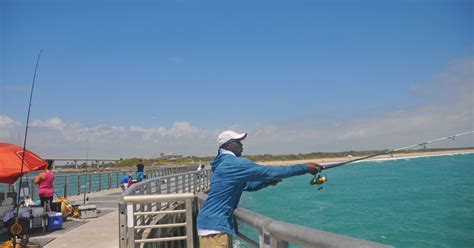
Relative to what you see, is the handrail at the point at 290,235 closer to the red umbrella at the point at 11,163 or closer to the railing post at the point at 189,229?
the railing post at the point at 189,229

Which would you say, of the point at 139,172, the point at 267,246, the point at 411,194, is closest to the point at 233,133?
the point at 267,246

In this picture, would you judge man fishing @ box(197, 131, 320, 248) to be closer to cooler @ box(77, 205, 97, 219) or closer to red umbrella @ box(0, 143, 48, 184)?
red umbrella @ box(0, 143, 48, 184)

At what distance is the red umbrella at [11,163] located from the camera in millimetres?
9766

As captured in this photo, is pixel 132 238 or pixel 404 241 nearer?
pixel 132 238

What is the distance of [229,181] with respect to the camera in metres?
4.00

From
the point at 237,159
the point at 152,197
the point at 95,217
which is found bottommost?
the point at 95,217

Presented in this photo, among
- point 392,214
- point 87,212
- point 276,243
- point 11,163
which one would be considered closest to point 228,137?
point 276,243

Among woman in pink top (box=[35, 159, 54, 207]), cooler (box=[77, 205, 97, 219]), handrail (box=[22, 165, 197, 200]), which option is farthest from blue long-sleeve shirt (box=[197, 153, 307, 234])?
handrail (box=[22, 165, 197, 200])

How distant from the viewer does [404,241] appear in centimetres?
2027

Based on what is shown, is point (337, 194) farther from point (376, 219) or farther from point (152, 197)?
point (152, 197)

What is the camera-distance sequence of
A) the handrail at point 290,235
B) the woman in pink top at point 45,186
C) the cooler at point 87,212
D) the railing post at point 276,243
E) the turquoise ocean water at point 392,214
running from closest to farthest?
the handrail at point 290,235, the railing post at point 276,243, the woman in pink top at point 45,186, the cooler at point 87,212, the turquoise ocean water at point 392,214

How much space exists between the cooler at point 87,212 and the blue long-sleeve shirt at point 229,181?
1056 cm

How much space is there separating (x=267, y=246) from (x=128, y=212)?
3.39 metres

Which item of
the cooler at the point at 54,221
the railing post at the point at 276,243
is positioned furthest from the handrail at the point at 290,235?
the cooler at the point at 54,221
